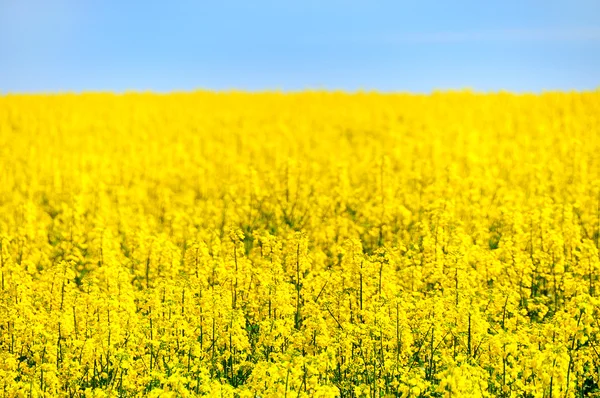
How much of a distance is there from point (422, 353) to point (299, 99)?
84.4 feet

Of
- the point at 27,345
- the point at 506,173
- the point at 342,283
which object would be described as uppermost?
the point at 506,173

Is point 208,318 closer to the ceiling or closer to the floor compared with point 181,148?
closer to the floor

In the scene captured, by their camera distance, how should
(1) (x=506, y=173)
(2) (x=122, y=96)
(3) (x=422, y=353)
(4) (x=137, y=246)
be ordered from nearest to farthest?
(3) (x=422, y=353), (4) (x=137, y=246), (1) (x=506, y=173), (2) (x=122, y=96)

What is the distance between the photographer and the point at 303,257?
12.2 meters

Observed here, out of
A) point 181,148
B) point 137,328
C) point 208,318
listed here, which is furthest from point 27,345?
point 181,148

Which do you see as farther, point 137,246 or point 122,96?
point 122,96

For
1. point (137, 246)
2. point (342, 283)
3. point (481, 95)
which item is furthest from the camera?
point (481, 95)

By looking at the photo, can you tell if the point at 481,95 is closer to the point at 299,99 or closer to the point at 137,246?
the point at 299,99

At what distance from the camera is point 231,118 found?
96.7 ft

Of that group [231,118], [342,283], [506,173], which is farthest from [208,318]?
[231,118]

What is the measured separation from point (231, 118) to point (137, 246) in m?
15.5

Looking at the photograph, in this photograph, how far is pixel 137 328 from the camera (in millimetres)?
10016

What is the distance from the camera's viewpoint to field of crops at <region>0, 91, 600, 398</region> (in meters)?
9.18

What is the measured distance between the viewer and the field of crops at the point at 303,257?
9.18m
